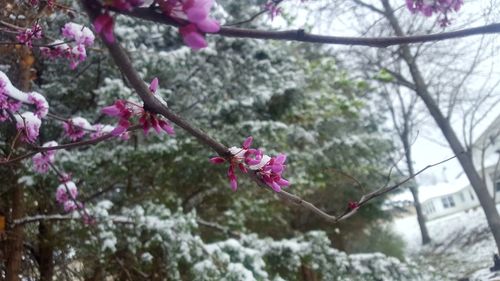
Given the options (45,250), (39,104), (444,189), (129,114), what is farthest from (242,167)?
(444,189)

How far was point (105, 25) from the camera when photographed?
729 millimetres

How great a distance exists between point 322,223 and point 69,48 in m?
9.68

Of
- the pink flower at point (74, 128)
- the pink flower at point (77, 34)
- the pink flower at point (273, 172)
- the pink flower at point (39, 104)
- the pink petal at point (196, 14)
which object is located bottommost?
the pink flower at point (273, 172)

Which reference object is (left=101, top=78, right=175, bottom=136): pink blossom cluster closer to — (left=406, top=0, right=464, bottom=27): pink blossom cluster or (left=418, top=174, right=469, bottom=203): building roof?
(left=406, top=0, right=464, bottom=27): pink blossom cluster

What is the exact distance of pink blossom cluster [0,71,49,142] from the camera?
1890 mm

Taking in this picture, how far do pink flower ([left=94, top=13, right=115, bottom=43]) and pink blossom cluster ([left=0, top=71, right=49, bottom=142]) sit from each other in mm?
1339

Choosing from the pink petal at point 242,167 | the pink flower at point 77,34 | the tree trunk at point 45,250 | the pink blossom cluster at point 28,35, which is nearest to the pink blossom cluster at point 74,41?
the pink flower at point 77,34

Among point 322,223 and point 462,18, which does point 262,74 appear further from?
point 322,223

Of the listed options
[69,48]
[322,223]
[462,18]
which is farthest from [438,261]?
[69,48]

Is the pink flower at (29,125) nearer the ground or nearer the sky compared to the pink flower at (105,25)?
nearer the sky

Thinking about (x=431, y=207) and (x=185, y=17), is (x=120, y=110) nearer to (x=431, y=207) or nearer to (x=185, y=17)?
(x=185, y=17)

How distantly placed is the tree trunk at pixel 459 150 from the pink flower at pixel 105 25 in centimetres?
766

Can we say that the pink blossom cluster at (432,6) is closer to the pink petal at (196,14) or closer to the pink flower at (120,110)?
the pink flower at (120,110)

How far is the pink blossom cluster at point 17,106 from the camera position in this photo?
1.89 metres
